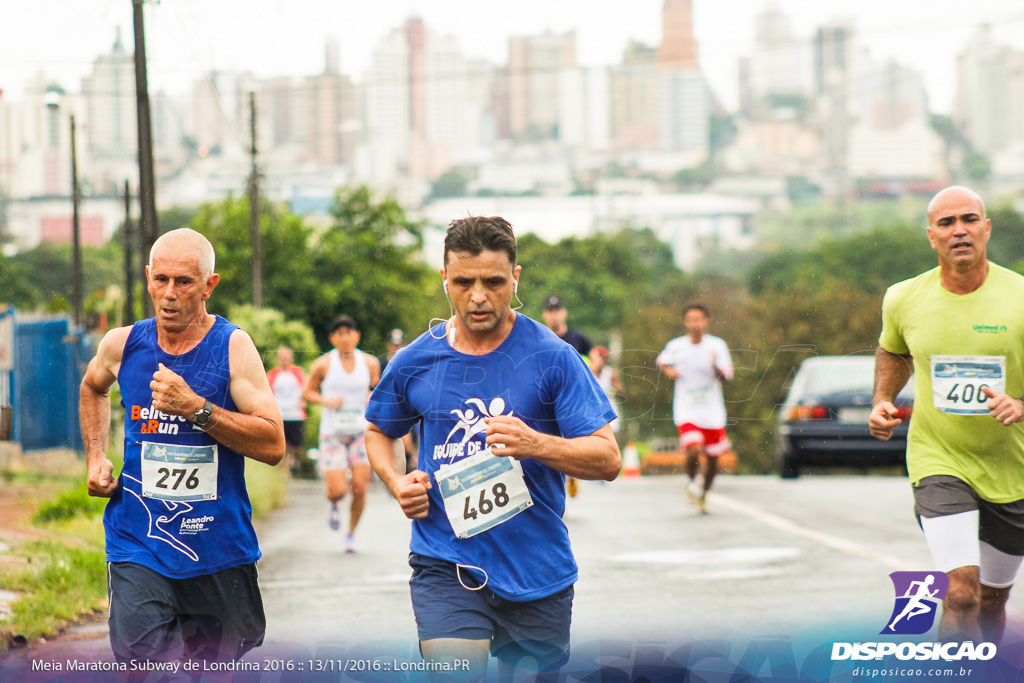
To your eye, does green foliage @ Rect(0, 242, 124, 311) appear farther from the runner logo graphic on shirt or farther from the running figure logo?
the running figure logo

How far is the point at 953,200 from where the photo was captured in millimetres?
4754

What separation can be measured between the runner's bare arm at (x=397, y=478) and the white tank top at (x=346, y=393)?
5.84m

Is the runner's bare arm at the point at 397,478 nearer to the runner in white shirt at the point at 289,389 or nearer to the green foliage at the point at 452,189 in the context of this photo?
the runner in white shirt at the point at 289,389

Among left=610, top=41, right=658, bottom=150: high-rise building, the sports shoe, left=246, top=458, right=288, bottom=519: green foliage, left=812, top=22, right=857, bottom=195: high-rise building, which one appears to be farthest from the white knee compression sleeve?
left=812, top=22, right=857, bottom=195: high-rise building

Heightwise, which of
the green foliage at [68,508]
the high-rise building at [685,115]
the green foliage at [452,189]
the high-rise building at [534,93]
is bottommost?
the green foliage at [68,508]

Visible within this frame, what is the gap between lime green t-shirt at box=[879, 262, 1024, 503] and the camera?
15.4 ft

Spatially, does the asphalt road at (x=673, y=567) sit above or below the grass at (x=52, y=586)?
below

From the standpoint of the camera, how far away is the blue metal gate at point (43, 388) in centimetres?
654

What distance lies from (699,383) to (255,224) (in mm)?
5669

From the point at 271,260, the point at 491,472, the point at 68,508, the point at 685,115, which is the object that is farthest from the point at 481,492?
the point at 685,115

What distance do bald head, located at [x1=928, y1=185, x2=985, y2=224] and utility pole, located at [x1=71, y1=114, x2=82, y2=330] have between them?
732cm

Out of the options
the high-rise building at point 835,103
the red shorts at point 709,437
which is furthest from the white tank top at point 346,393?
the high-rise building at point 835,103

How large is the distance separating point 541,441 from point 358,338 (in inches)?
240

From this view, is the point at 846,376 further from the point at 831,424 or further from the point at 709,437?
the point at 709,437
